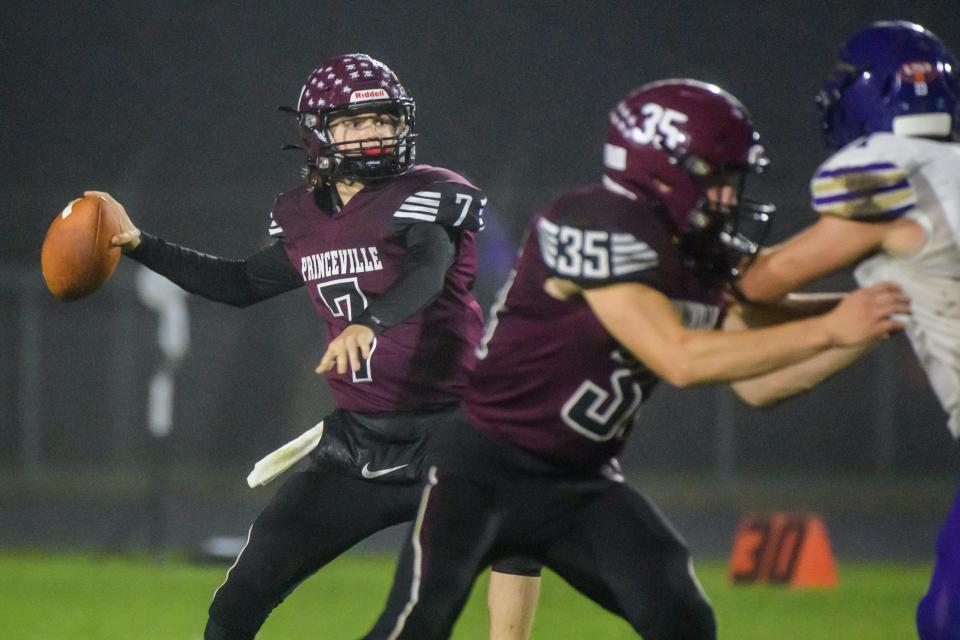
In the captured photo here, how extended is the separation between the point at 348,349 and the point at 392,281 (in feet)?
2.13

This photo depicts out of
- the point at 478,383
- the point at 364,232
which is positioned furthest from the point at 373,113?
the point at 478,383

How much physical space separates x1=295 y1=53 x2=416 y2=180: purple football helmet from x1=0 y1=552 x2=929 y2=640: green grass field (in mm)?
2541

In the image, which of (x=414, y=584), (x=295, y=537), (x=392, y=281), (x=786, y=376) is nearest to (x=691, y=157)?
(x=786, y=376)

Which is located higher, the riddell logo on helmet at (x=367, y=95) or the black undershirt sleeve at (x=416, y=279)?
the riddell logo on helmet at (x=367, y=95)

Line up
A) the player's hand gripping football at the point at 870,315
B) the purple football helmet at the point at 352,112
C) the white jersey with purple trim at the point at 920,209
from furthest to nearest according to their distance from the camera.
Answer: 1. the purple football helmet at the point at 352,112
2. the white jersey with purple trim at the point at 920,209
3. the player's hand gripping football at the point at 870,315

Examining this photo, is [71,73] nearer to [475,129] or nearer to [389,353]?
[475,129]

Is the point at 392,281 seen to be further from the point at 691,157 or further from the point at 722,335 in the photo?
the point at 722,335

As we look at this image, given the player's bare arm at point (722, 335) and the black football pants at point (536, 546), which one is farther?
the black football pants at point (536, 546)

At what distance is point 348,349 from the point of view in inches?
140

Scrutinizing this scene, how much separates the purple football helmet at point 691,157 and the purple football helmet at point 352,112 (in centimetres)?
116

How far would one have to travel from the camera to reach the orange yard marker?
7.89m

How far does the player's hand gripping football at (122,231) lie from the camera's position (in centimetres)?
441

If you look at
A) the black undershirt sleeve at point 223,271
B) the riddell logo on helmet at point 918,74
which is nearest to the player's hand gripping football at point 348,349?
the black undershirt sleeve at point 223,271

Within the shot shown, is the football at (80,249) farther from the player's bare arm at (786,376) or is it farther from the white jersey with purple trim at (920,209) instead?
the white jersey with purple trim at (920,209)
